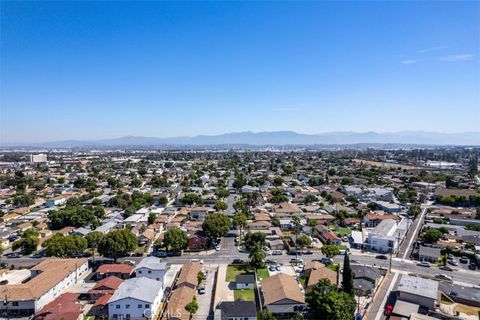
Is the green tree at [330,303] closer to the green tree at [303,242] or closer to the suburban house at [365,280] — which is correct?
the suburban house at [365,280]

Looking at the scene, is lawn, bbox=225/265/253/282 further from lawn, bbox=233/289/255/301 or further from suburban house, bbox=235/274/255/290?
lawn, bbox=233/289/255/301

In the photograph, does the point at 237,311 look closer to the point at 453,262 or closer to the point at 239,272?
the point at 239,272

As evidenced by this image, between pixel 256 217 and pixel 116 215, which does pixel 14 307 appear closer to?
pixel 116 215

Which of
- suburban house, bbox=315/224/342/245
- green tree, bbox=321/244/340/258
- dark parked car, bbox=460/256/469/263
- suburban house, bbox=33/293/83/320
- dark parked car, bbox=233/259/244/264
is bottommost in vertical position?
dark parked car, bbox=460/256/469/263

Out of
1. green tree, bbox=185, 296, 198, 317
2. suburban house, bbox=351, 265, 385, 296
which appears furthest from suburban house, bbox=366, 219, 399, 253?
green tree, bbox=185, 296, 198, 317

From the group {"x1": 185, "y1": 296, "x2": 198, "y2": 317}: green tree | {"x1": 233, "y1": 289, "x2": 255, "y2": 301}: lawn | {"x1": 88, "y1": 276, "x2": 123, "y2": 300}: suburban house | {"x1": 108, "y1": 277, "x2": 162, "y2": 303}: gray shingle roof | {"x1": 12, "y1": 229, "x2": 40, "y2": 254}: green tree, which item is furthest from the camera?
{"x1": 12, "y1": 229, "x2": 40, "y2": 254}: green tree

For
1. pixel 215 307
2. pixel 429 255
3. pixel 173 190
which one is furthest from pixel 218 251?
pixel 173 190
